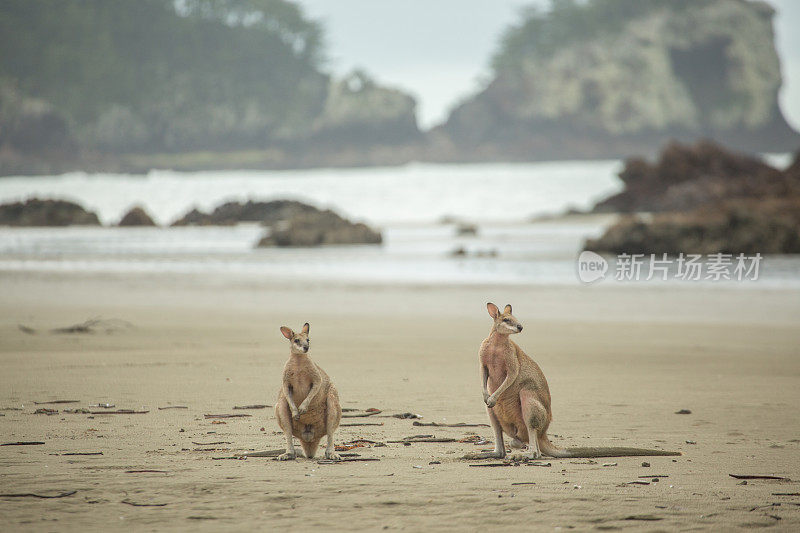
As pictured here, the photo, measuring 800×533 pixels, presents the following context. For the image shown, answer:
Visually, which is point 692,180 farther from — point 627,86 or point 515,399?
point 627,86

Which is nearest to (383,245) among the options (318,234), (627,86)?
(318,234)

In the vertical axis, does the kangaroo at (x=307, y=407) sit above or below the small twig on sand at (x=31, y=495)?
above

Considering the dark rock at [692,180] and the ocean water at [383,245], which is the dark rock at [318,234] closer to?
the ocean water at [383,245]

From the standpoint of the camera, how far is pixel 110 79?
456 feet

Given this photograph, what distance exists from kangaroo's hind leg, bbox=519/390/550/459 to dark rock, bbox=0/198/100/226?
40.5 metres

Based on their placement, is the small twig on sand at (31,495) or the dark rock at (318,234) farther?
the dark rock at (318,234)

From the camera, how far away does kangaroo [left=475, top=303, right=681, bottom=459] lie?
6.21m

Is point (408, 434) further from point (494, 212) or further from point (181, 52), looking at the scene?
point (181, 52)

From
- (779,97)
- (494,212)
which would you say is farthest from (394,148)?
(494,212)

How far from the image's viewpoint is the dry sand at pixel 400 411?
5035 millimetres

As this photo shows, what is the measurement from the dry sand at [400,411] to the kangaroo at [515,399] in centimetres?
24

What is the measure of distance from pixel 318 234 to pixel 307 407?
1020 inches

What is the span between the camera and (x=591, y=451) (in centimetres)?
634

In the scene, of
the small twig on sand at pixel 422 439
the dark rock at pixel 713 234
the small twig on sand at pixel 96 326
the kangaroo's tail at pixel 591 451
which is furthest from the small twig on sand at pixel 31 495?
the dark rock at pixel 713 234
